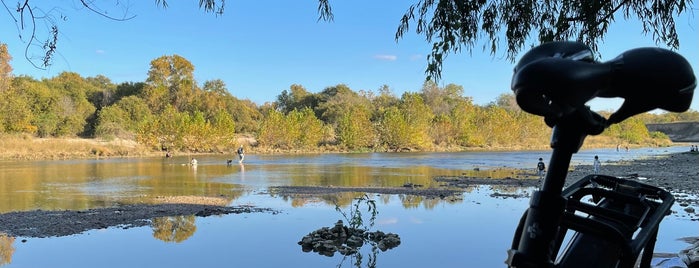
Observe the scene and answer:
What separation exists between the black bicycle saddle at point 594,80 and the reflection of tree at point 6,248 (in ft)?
31.5

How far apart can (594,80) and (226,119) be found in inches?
2012

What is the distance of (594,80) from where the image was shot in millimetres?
619

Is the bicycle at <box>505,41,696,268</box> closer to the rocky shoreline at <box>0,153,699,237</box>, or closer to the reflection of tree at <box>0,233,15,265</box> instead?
the reflection of tree at <box>0,233,15,265</box>

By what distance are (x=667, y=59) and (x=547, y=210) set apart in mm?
237

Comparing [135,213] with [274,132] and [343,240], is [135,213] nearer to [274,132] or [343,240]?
[343,240]

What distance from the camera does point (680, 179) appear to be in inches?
818

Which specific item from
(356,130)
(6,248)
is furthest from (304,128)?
(6,248)

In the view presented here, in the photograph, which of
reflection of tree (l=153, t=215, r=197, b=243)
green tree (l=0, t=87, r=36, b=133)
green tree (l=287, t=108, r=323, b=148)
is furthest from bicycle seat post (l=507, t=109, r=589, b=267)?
green tree (l=287, t=108, r=323, b=148)

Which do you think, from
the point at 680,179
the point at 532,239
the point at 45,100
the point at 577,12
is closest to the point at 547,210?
the point at 532,239

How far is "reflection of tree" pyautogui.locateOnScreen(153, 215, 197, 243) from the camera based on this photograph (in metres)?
10.2

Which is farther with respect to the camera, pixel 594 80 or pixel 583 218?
pixel 583 218

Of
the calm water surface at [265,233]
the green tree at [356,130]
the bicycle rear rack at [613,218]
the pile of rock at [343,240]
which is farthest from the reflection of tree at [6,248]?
the green tree at [356,130]

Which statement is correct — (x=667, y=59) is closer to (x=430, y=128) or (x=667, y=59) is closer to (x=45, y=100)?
(x=45, y=100)

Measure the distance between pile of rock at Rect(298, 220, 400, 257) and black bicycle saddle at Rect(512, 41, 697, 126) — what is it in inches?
321
